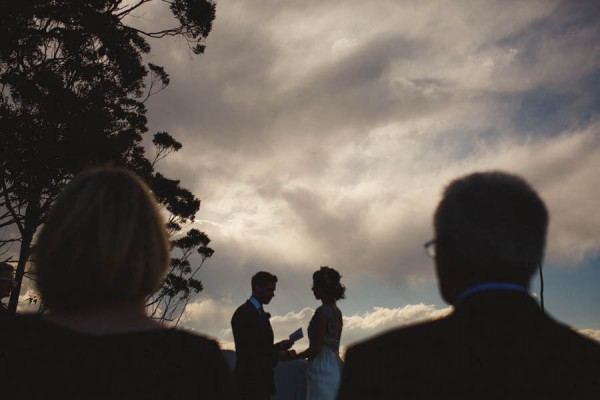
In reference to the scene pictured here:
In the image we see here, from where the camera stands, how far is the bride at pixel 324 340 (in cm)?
682

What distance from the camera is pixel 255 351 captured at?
20.3ft

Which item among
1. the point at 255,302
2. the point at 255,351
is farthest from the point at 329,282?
the point at 255,351

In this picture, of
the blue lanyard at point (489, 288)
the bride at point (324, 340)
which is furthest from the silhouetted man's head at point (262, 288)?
the blue lanyard at point (489, 288)

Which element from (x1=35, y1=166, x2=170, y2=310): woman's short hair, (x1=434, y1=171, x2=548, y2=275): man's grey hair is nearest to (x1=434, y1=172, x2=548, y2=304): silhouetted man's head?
(x1=434, y1=171, x2=548, y2=275): man's grey hair

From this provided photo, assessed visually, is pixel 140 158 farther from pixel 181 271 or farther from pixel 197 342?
pixel 197 342

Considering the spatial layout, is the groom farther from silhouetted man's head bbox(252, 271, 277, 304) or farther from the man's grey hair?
the man's grey hair

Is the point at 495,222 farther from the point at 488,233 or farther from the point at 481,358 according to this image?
the point at 481,358

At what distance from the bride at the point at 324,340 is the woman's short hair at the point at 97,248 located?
5502mm

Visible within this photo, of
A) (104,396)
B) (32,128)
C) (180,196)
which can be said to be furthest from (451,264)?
(180,196)

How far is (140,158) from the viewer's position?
16.8m

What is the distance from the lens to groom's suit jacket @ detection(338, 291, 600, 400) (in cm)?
133

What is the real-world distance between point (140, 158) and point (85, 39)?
16.5ft

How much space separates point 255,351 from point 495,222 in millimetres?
5097

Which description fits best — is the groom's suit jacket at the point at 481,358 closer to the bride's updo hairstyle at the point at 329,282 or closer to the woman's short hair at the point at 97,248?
the woman's short hair at the point at 97,248
